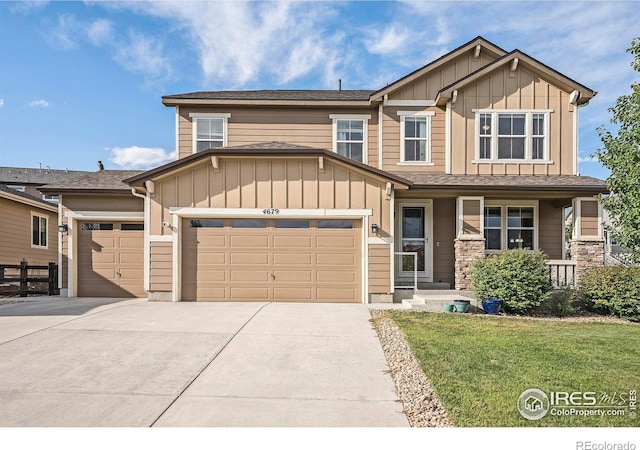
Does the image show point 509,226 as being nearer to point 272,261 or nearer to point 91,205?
point 272,261

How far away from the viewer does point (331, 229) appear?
9.84 m

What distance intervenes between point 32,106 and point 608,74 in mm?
18703

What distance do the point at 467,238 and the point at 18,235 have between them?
18.5 meters

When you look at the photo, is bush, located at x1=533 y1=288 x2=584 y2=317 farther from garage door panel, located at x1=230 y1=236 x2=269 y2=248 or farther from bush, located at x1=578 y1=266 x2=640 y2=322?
garage door panel, located at x1=230 y1=236 x2=269 y2=248

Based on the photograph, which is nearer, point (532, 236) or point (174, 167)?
point (174, 167)

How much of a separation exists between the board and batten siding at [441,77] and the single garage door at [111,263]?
31.2 ft

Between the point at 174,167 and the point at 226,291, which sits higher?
the point at 174,167

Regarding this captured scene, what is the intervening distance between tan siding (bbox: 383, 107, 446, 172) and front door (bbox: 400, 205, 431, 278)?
1.34m

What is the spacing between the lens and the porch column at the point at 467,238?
10352mm

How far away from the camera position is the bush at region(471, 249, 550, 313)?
8539mm

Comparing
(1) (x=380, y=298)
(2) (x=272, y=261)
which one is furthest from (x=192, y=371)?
(1) (x=380, y=298)

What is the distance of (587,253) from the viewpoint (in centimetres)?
1034

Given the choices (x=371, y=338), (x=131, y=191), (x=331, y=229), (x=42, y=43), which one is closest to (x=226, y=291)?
(x=331, y=229)
